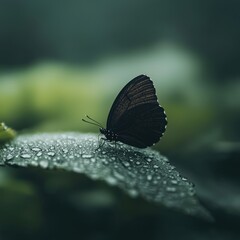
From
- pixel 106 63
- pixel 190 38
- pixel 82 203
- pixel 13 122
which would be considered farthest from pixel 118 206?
pixel 190 38

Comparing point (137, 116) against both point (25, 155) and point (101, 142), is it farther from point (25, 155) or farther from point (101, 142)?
point (25, 155)

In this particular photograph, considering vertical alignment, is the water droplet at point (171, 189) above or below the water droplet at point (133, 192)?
above

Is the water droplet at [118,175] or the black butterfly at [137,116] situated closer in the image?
the water droplet at [118,175]

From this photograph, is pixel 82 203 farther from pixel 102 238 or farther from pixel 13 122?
pixel 13 122

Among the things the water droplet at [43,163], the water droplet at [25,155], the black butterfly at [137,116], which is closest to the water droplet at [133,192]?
the water droplet at [43,163]

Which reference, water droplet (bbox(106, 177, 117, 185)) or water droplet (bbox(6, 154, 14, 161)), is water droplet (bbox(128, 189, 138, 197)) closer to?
water droplet (bbox(106, 177, 117, 185))

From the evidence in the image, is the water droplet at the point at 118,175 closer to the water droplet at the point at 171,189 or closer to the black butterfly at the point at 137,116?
the water droplet at the point at 171,189
